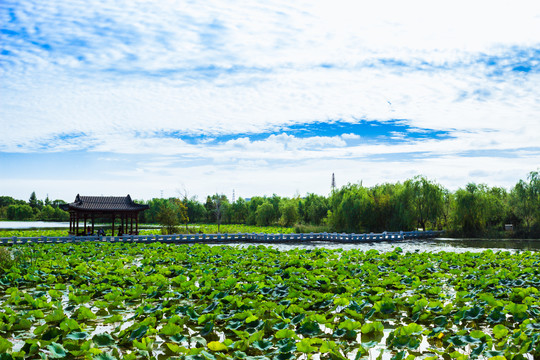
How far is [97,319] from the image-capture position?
6809 millimetres

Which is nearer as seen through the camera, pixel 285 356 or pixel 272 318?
pixel 285 356

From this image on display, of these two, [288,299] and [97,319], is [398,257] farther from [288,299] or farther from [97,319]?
[97,319]

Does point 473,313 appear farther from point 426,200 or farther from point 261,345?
point 426,200

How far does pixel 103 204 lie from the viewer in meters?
25.4

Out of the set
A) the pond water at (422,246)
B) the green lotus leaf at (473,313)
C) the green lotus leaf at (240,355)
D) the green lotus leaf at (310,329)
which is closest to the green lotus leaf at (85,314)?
the green lotus leaf at (240,355)

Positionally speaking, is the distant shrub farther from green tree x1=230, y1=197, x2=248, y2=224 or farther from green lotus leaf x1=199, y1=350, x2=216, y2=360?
green tree x1=230, y1=197, x2=248, y2=224

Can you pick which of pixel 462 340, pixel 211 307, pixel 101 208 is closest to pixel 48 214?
pixel 101 208

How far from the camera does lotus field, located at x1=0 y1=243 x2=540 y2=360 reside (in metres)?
5.10

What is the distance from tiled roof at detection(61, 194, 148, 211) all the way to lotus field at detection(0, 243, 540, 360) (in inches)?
531

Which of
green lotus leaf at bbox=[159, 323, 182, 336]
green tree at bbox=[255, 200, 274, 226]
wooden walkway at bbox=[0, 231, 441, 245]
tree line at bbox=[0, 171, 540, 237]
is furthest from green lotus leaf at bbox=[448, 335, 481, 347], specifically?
green tree at bbox=[255, 200, 274, 226]

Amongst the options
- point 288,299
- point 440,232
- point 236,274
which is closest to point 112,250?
point 236,274

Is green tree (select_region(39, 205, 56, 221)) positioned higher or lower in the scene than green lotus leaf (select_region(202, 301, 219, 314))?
higher

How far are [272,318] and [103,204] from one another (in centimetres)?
2115

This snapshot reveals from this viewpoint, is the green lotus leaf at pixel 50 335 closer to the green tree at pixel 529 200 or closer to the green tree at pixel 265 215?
the green tree at pixel 529 200
